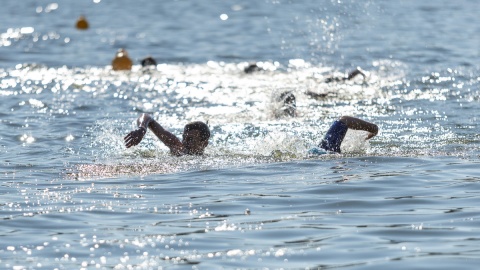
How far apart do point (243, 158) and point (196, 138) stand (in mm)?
639

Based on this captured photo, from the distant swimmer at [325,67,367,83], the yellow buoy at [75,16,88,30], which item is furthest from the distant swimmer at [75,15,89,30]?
the distant swimmer at [325,67,367,83]

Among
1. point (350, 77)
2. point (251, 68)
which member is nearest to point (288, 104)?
point (350, 77)

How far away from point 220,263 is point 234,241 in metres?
0.70

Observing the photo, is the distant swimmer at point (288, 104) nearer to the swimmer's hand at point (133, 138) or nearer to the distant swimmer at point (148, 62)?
the swimmer's hand at point (133, 138)

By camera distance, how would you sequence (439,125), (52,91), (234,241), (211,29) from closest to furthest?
(234,241)
(439,125)
(52,91)
(211,29)

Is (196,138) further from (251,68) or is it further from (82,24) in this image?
(82,24)

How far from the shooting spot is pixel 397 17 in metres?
34.0

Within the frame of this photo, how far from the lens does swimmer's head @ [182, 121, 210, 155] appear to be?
1277 centimetres

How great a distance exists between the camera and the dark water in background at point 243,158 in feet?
26.5

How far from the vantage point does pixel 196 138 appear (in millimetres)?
12805

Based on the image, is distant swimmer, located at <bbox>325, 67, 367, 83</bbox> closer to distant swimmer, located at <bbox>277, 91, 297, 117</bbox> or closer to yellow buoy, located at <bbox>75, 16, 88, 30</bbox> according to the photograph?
distant swimmer, located at <bbox>277, 91, 297, 117</bbox>

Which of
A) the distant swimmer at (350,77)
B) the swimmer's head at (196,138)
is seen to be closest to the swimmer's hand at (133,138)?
the swimmer's head at (196,138)

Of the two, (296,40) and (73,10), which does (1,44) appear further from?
(73,10)

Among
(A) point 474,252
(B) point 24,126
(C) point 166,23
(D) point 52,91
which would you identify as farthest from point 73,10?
(A) point 474,252
